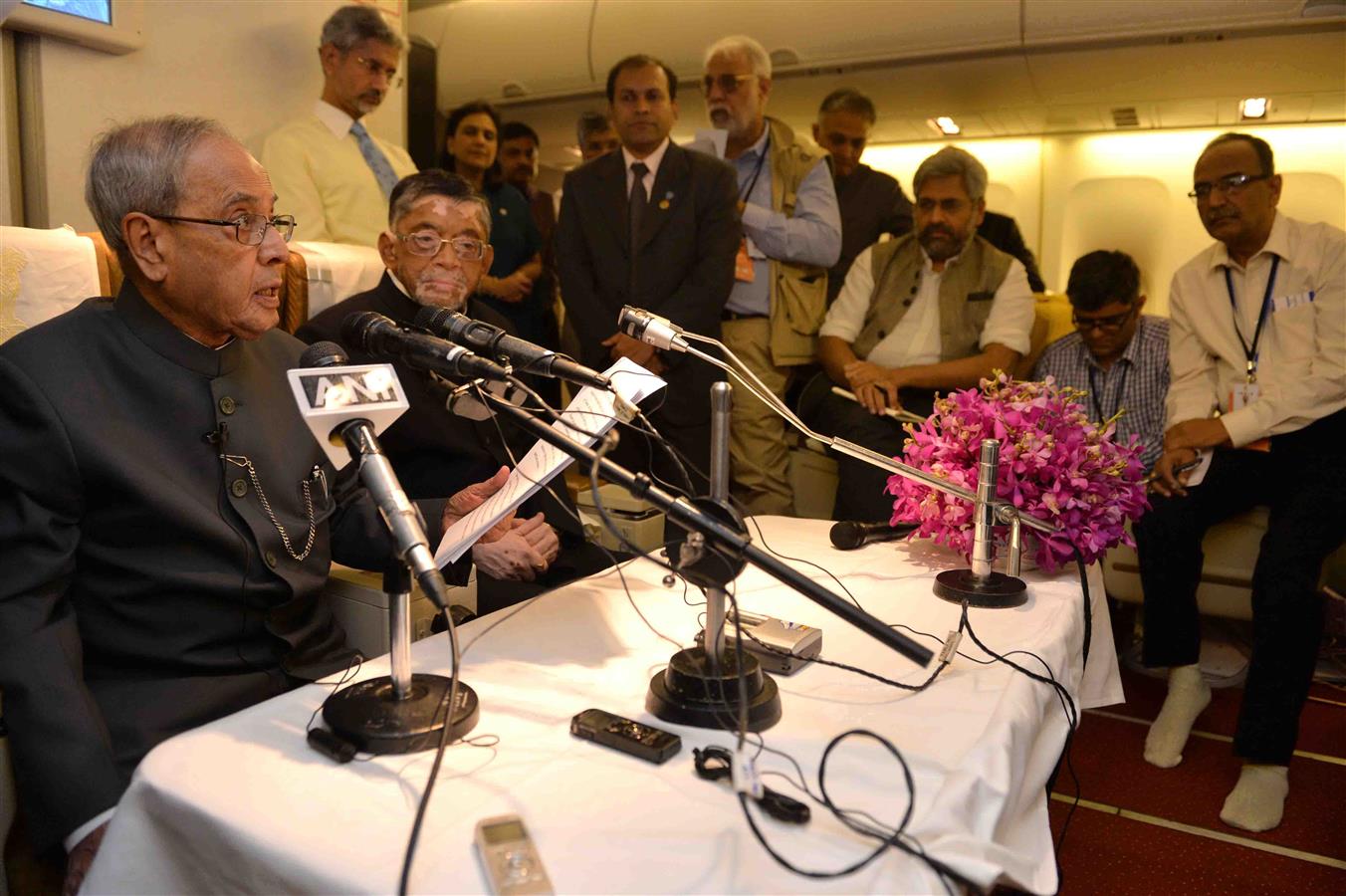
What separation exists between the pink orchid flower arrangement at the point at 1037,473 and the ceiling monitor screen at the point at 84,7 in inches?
107

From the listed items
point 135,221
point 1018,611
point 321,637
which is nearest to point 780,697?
point 1018,611

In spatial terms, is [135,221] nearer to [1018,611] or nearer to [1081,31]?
[1018,611]

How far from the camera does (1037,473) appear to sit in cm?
206

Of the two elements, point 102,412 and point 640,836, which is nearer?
point 640,836

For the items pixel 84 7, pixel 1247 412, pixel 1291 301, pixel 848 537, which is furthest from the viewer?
pixel 1291 301

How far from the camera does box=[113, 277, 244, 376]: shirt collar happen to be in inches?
66.5

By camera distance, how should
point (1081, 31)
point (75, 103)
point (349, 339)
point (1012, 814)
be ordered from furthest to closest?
1. point (1081, 31)
2. point (75, 103)
3. point (349, 339)
4. point (1012, 814)

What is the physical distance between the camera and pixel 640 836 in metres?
1.02

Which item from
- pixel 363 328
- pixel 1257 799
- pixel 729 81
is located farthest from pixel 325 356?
pixel 729 81

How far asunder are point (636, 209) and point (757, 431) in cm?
105

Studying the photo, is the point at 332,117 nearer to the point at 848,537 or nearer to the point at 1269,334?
the point at 848,537

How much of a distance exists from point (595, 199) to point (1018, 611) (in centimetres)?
261

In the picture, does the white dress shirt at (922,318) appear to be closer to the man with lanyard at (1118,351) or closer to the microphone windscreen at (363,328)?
the man with lanyard at (1118,351)

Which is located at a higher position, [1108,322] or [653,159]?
[653,159]
